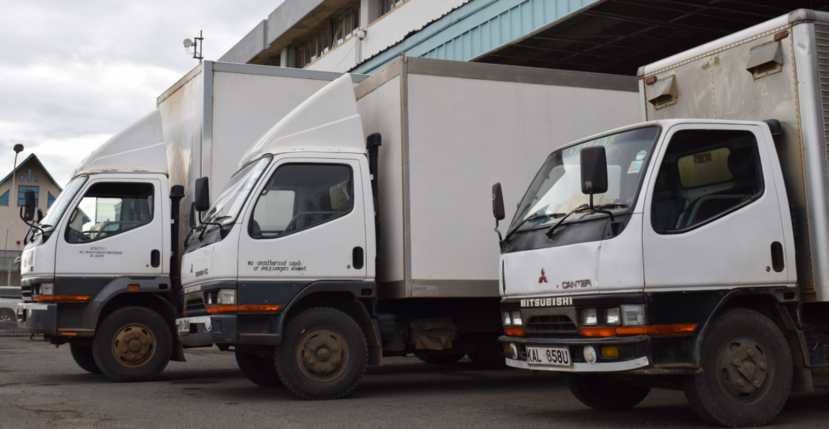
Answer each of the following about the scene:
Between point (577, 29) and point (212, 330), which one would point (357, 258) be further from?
point (577, 29)

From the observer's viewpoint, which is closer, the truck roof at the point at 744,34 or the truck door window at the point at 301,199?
the truck roof at the point at 744,34

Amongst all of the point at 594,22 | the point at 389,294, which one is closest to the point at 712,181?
the point at 389,294

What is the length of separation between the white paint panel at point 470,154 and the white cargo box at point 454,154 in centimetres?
1

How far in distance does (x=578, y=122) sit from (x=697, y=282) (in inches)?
141

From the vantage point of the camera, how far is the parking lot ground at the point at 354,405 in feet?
21.6

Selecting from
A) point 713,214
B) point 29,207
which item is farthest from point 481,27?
point 713,214

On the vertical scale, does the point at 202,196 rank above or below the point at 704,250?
above

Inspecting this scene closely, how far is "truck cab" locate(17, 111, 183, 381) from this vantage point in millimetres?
9828

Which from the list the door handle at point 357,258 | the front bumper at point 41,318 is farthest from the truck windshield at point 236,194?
the front bumper at point 41,318

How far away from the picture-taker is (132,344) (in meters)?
10.1

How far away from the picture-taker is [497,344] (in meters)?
10.6

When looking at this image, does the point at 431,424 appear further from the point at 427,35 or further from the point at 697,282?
the point at 427,35

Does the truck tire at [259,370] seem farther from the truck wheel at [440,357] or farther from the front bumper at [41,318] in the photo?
the truck wheel at [440,357]

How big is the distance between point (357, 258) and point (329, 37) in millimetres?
24068
